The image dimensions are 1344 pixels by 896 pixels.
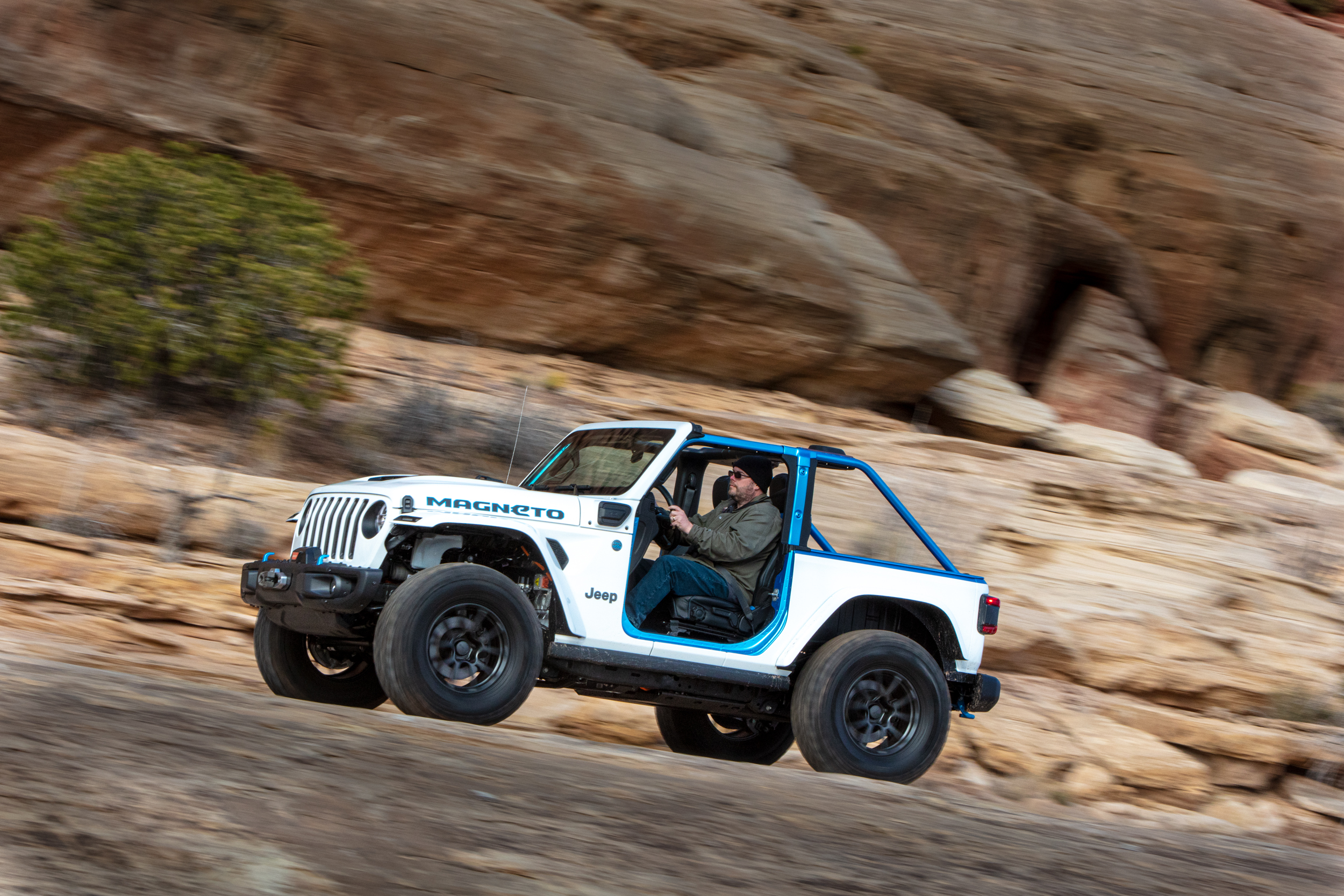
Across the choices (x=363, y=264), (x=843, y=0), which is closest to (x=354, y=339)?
(x=363, y=264)

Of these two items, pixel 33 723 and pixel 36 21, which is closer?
pixel 33 723

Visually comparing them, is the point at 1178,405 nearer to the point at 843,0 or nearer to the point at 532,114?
the point at 843,0

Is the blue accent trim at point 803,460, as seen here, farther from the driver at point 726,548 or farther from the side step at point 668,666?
the side step at point 668,666

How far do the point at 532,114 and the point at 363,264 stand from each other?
351 centimetres

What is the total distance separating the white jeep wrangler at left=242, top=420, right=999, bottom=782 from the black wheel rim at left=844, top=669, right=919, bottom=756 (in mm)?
10

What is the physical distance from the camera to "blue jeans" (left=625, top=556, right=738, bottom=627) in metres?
6.94

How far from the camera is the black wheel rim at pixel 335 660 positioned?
732 centimetres

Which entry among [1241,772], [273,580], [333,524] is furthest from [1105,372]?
[273,580]

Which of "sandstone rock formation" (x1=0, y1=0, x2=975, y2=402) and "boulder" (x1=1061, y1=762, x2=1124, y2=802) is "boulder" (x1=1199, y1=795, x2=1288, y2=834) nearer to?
"boulder" (x1=1061, y1=762, x2=1124, y2=802)

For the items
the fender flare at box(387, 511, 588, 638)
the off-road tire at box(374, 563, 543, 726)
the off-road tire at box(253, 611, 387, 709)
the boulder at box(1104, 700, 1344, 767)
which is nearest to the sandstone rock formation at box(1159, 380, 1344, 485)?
the boulder at box(1104, 700, 1344, 767)

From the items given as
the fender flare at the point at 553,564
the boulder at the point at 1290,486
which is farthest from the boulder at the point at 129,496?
the boulder at the point at 1290,486

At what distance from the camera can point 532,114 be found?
16609 mm

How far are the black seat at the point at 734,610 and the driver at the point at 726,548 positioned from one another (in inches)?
1.4

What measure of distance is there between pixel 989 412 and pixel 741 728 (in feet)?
39.7
